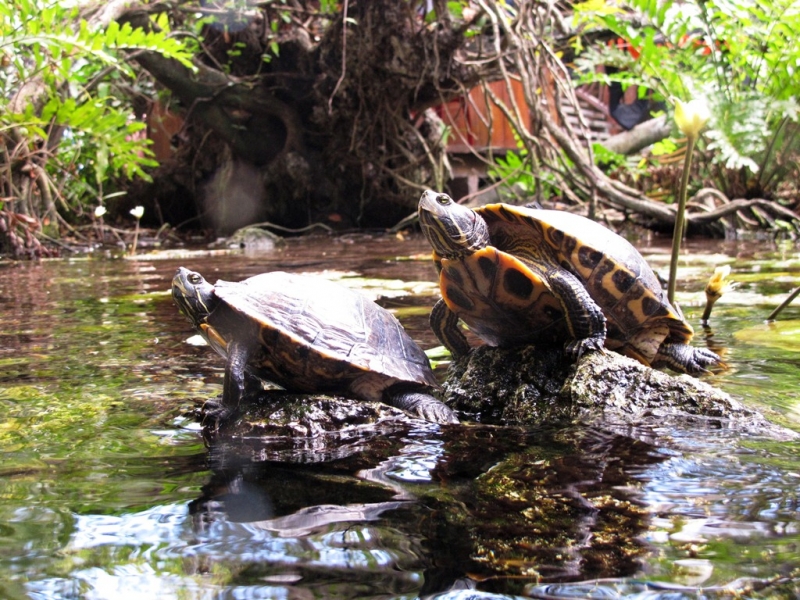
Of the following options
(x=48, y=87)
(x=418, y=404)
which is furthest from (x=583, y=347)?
(x=48, y=87)

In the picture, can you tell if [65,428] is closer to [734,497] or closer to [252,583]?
[252,583]

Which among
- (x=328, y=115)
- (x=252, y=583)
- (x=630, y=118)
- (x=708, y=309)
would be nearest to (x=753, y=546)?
(x=252, y=583)

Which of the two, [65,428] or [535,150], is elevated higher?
[535,150]

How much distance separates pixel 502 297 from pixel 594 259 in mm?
284

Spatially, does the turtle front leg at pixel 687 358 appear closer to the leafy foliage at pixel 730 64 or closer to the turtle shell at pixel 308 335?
the turtle shell at pixel 308 335

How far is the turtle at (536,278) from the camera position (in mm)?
1941

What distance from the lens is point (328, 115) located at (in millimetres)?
9320

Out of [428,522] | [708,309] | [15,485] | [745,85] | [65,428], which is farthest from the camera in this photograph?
[745,85]

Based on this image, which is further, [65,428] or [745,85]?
[745,85]

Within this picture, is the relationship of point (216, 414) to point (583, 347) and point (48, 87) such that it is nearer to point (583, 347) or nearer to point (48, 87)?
point (583, 347)

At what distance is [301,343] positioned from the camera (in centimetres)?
176

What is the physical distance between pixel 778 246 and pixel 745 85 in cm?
282

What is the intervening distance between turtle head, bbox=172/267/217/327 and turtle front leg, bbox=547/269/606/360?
90cm

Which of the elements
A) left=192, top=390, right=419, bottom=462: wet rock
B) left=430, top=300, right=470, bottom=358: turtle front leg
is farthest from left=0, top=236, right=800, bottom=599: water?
left=430, top=300, right=470, bottom=358: turtle front leg
